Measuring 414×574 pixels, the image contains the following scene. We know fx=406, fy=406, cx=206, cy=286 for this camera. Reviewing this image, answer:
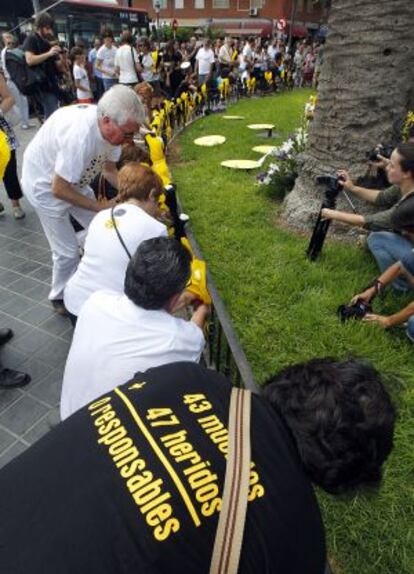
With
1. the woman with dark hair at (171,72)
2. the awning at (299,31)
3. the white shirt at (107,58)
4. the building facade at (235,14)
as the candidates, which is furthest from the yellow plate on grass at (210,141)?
the building facade at (235,14)

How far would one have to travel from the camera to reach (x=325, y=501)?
2.20 m

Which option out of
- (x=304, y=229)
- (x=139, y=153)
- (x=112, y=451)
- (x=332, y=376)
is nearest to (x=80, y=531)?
(x=112, y=451)

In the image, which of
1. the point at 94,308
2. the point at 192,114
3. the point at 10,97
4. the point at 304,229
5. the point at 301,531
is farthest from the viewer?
the point at 192,114

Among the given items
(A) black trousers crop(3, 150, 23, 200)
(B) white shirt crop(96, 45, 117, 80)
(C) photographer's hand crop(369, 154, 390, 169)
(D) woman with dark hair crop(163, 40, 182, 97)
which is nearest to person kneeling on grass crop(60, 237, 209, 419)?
(C) photographer's hand crop(369, 154, 390, 169)

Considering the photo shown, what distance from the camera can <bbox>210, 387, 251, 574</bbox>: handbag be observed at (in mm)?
850

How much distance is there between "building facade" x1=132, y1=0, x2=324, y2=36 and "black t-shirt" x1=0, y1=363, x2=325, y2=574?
165 ft

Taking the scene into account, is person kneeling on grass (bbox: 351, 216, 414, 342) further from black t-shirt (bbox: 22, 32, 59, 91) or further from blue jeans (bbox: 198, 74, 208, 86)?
blue jeans (bbox: 198, 74, 208, 86)

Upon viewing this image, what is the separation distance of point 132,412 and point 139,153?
317 centimetres

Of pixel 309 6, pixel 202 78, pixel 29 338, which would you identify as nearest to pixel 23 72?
pixel 29 338

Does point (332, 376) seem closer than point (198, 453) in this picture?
No

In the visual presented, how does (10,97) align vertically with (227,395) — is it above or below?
above

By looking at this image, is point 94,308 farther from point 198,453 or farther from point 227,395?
point 198,453

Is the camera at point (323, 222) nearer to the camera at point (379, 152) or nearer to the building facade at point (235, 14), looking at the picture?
the camera at point (379, 152)

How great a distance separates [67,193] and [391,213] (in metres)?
2.65
